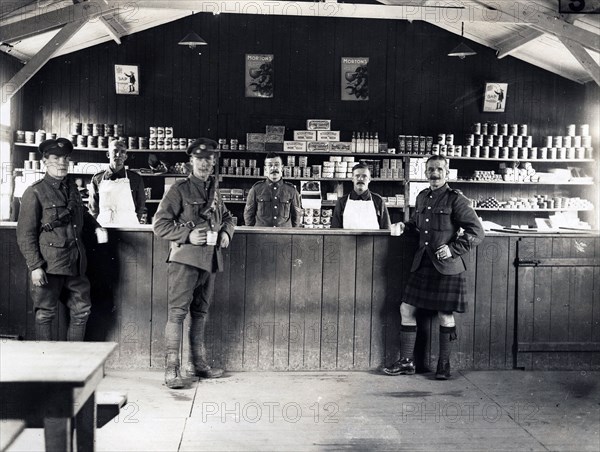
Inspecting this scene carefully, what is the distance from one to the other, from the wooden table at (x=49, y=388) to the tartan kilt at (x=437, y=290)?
2.95 meters

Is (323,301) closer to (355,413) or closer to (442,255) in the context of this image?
(442,255)

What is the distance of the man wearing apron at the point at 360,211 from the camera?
6254mm

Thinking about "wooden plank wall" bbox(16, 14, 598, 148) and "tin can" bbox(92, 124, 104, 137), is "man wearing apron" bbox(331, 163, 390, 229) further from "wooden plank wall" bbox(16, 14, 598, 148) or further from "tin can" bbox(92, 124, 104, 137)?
"tin can" bbox(92, 124, 104, 137)

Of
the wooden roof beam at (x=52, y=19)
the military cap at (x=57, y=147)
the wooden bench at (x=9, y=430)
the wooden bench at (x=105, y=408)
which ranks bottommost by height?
the wooden bench at (x=105, y=408)

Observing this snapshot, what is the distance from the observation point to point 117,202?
587 centimetres

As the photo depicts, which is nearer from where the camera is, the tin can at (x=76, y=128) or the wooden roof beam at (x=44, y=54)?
the wooden roof beam at (x=44, y=54)

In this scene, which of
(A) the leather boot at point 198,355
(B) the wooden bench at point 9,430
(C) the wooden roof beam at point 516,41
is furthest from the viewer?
(C) the wooden roof beam at point 516,41

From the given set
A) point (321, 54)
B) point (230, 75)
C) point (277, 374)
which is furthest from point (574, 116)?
point (277, 374)

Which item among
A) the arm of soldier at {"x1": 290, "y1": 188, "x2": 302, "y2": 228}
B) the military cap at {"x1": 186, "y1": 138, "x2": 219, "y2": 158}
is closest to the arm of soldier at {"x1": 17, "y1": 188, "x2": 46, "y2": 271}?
the military cap at {"x1": 186, "y1": 138, "x2": 219, "y2": 158}

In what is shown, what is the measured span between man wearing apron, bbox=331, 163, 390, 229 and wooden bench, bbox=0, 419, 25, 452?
4.26m

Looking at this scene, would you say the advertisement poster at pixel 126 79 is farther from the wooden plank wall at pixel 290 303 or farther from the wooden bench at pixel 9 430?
the wooden bench at pixel 9 430

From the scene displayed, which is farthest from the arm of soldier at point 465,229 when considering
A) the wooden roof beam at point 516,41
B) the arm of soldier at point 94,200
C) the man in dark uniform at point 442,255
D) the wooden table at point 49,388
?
the wooden roof beam at point 516,41

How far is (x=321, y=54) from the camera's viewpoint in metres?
10.3

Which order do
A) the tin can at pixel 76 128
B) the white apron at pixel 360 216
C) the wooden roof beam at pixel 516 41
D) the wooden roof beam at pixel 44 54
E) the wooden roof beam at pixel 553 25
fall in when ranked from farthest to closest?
1. the tin can at pixel 76 128
2. the wooden roof beam at pixel 516 41
3. the wooden roof beam at pixel 553 25
4. the wooden roof beam at pixel 44 54
5. the white apron at pixel 360 216
